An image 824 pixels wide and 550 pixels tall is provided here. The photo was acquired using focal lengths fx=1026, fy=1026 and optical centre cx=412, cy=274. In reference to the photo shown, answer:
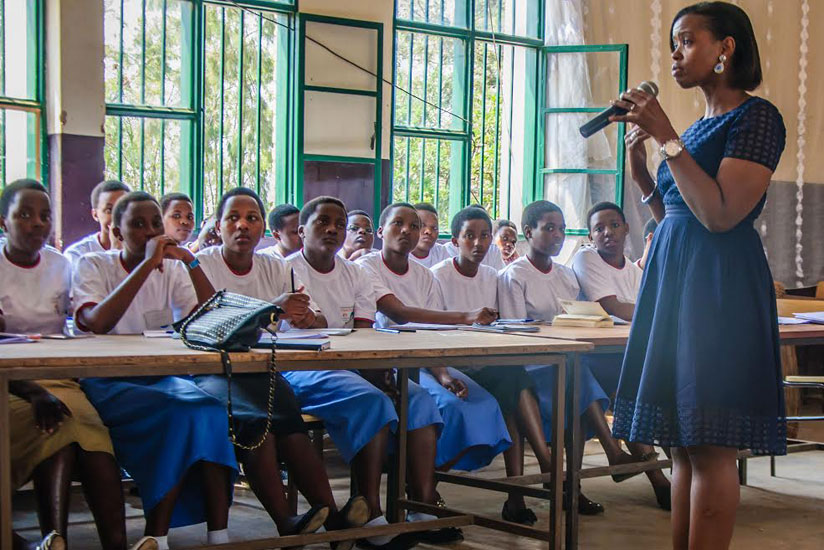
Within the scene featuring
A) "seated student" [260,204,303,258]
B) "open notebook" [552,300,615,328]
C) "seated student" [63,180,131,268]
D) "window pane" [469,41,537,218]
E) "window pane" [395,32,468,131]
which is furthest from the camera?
"window pane" [469,41,537,218]

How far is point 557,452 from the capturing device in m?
3.16

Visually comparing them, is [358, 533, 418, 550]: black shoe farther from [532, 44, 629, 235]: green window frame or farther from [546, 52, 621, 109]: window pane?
[546, 52, 621, 109]: window pane

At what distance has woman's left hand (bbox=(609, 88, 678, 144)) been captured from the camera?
2.06 m

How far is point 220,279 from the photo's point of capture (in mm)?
3660

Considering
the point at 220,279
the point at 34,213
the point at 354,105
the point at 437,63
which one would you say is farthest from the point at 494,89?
the point at 34,213

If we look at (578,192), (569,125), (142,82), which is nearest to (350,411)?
(142,82)

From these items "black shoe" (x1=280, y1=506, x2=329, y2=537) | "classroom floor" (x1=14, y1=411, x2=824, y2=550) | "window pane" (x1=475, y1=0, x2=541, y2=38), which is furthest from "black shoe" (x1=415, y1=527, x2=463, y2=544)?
"window pane" (x1=475, y1=0, x2=541, y2=38)

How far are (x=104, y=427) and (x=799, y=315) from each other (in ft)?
9.59

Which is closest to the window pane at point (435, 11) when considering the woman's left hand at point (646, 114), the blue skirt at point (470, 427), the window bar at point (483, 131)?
the window bar at point (483, 131)

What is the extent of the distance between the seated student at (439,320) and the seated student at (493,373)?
10 centimetres

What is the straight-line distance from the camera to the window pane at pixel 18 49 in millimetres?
5453

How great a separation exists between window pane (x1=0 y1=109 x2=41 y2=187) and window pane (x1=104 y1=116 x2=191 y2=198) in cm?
41

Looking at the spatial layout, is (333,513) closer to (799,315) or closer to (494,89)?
(799,315)

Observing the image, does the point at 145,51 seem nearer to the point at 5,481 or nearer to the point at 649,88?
the point at 5,481
